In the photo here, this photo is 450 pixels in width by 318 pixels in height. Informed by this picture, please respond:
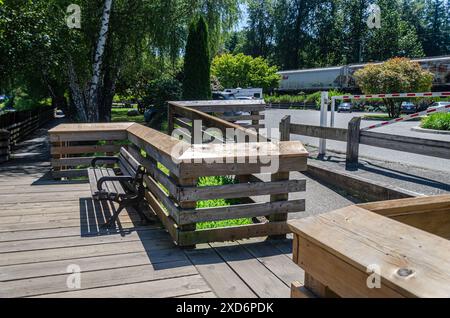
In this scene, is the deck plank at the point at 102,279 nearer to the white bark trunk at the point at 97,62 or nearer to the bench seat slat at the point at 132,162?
the bench seat slat at the point at 132,162

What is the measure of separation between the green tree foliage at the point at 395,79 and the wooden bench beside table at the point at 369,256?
3030 cm

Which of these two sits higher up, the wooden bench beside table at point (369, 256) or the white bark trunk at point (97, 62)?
the white bark trunk at point (97, 62)

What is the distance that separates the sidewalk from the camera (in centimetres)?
643

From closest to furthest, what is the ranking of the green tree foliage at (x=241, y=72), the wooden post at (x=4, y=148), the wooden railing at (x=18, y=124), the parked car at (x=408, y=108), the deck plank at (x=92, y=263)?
the deck plank at (x=92, y=263)
the wooden post at (x=4, y=148)
the wooden railing at (x=18, y=124)
the parked car at (x=408, y=108)
the green tree foliage at (x=241, y=72)

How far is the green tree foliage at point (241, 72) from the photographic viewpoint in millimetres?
54875

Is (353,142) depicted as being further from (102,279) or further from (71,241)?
(102,279)

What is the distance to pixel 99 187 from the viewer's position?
502cm

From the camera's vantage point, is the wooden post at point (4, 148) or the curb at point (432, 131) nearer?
the wooden post at point (4, 148)

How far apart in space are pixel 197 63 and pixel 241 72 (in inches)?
1533

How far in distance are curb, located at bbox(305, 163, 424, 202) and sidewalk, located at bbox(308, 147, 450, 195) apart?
0.54 ft

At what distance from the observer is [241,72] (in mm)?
55375

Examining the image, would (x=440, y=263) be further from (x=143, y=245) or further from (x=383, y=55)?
(x=383, y=55)

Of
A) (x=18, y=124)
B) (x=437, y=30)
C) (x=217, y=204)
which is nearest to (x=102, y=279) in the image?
(x=217, y=204)

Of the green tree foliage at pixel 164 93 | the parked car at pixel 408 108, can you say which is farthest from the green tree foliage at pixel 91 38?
the parked car at pixel 408 108
